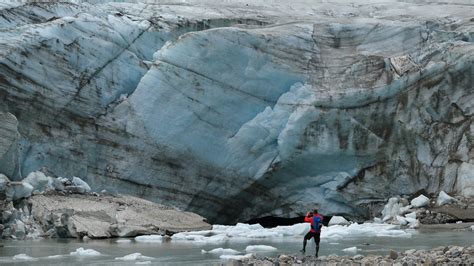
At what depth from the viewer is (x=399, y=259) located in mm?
8867

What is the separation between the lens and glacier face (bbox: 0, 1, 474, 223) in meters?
17.9

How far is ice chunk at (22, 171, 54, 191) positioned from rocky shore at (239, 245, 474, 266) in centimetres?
766

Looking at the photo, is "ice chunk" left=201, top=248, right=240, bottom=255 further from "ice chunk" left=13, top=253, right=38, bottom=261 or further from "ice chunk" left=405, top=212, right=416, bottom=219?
"ice chunk" left=405, top=212, right=416, bottom=219

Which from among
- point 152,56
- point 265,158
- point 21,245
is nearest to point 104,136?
point 152,56

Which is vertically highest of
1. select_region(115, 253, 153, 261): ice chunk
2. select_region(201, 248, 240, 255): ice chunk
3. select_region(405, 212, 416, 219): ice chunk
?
select_region(405, 212, 416, 219): ice chunk

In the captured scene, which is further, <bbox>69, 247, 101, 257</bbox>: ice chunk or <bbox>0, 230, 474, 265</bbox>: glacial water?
<bbox>69, 247, 101, 257</bbox>: ice chunk

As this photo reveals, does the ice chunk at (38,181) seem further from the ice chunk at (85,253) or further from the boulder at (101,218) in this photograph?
the ice chunk at (85,253)

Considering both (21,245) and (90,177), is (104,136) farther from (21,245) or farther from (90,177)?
(21,245)

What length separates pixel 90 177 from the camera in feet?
58.1

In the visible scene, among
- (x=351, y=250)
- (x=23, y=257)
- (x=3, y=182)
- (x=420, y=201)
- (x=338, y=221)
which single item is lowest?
(x=23, y=257)

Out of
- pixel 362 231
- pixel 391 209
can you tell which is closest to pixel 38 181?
pixel 362 231

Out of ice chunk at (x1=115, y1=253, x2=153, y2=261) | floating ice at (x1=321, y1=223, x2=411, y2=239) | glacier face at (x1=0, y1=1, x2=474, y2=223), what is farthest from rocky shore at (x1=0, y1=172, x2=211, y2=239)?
ice chunk at (x1=115, y1=253, x2=153, y2=261)

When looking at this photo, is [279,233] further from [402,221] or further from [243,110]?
[243,110]

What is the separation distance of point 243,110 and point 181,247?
655 cm
